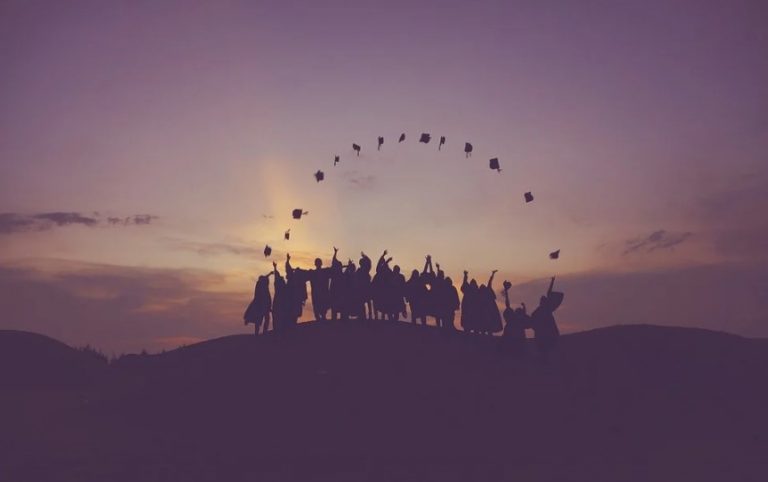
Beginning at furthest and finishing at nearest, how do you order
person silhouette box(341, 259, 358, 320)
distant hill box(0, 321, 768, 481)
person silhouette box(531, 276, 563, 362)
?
person silhouette box(341, 259, 358, 320)
person silhouette box(531, 276, 563, 362)
distant hill box(0, 321, 768, 481)

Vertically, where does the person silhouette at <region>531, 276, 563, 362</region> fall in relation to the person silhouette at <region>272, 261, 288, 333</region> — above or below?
below

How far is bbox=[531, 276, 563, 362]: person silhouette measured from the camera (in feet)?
68.6

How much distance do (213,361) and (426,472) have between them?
10.2 meters

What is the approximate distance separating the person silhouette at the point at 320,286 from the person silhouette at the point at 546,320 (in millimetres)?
7095

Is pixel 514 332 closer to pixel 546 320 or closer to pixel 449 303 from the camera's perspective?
pixel 546 320

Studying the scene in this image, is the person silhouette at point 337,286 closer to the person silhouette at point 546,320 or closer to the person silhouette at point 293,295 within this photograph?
the person silhouette at point 293,295

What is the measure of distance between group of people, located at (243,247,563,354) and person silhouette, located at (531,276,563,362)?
1185 mm

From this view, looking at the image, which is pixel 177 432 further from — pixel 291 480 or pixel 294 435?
pixel 291 480

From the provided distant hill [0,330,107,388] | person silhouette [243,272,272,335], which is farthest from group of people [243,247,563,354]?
distant hill [0,330,107,388]

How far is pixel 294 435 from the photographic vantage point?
15.0m

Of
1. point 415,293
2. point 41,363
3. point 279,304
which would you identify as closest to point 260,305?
point 279,304

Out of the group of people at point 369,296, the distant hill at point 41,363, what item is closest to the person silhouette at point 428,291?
the group of people at point 369,296

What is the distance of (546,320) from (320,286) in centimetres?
777

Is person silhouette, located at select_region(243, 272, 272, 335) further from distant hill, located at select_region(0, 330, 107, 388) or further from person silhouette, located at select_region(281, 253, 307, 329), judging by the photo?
distant hill, located at select_region(0, 330, 107, 388)
